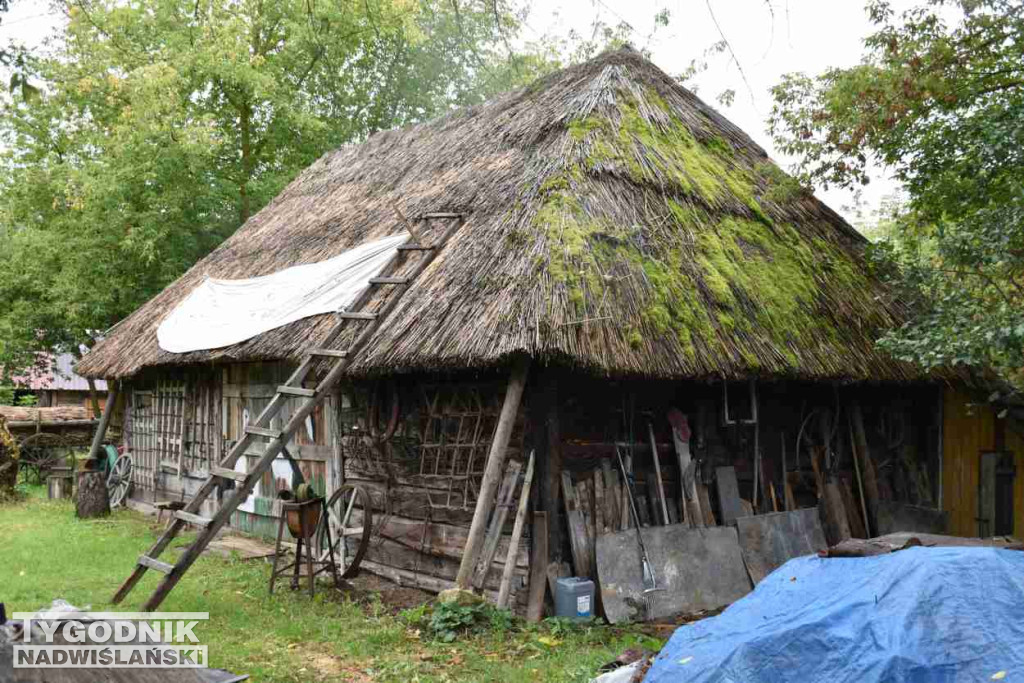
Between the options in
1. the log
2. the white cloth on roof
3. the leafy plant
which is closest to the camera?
→ the leafy plant

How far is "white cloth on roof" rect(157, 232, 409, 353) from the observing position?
866 centimetres

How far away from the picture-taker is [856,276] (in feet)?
30.1

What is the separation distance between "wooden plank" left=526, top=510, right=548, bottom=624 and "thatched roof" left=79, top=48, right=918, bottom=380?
1418 mm

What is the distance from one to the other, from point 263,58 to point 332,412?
38.9 ft

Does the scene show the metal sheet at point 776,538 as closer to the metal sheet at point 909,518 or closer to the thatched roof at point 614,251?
the metal sheet at point 909,518

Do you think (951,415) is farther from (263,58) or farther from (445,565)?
(263,58)

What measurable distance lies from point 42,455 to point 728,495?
46.2 ft

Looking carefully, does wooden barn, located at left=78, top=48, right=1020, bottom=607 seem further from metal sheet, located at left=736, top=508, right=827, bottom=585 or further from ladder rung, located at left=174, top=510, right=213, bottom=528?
ladder rung, located at left=174, top=510, right=213, bottom=528

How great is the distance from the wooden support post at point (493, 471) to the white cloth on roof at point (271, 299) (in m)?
2.06

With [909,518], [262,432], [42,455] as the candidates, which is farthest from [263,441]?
[42,455]

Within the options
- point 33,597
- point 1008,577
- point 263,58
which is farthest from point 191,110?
point 1008,577

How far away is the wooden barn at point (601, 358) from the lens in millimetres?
7121

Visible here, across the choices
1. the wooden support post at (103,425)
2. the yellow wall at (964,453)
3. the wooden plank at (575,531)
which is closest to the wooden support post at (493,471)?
the wooden plank at (575,531)

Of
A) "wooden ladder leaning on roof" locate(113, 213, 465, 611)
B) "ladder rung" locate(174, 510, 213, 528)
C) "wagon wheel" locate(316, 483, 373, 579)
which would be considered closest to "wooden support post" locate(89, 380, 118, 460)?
"wagon wheel" locate(316, 483, 373, 579)
